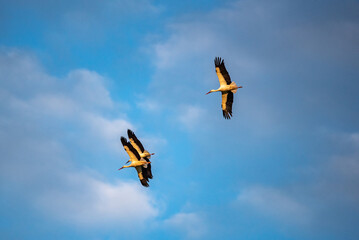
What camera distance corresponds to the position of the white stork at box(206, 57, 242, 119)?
13538 cm

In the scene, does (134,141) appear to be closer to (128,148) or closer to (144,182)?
(128,148)

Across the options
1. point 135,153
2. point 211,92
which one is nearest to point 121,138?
point 135,153

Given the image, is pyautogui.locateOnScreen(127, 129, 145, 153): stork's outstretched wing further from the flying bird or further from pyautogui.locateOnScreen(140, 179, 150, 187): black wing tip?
pyautogui.locateOnScreen(140, 179, 150, 187): black wing tip

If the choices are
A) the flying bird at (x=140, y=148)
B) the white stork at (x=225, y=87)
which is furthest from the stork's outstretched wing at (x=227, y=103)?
the flying bird at (x=140, y=148)

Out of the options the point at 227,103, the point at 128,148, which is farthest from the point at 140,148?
the point at 227,103

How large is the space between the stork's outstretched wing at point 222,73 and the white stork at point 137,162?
43.8 ft

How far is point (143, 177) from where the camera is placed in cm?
14212

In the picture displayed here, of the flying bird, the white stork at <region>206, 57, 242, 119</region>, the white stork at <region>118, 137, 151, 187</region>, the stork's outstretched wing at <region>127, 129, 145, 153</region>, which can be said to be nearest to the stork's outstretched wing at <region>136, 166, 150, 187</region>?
the white stork at <region>118, 137, 151, 187</region>

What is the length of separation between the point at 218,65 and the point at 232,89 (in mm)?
3981

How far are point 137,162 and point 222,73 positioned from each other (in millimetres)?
15349

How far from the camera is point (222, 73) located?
13625 centimetres

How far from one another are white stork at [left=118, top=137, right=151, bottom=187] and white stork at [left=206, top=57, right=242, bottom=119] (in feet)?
38.0

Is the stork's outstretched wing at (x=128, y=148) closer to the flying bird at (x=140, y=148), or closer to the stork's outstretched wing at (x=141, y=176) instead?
the flying bird at (x=140, y=148)

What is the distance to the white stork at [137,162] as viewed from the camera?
14038cm
